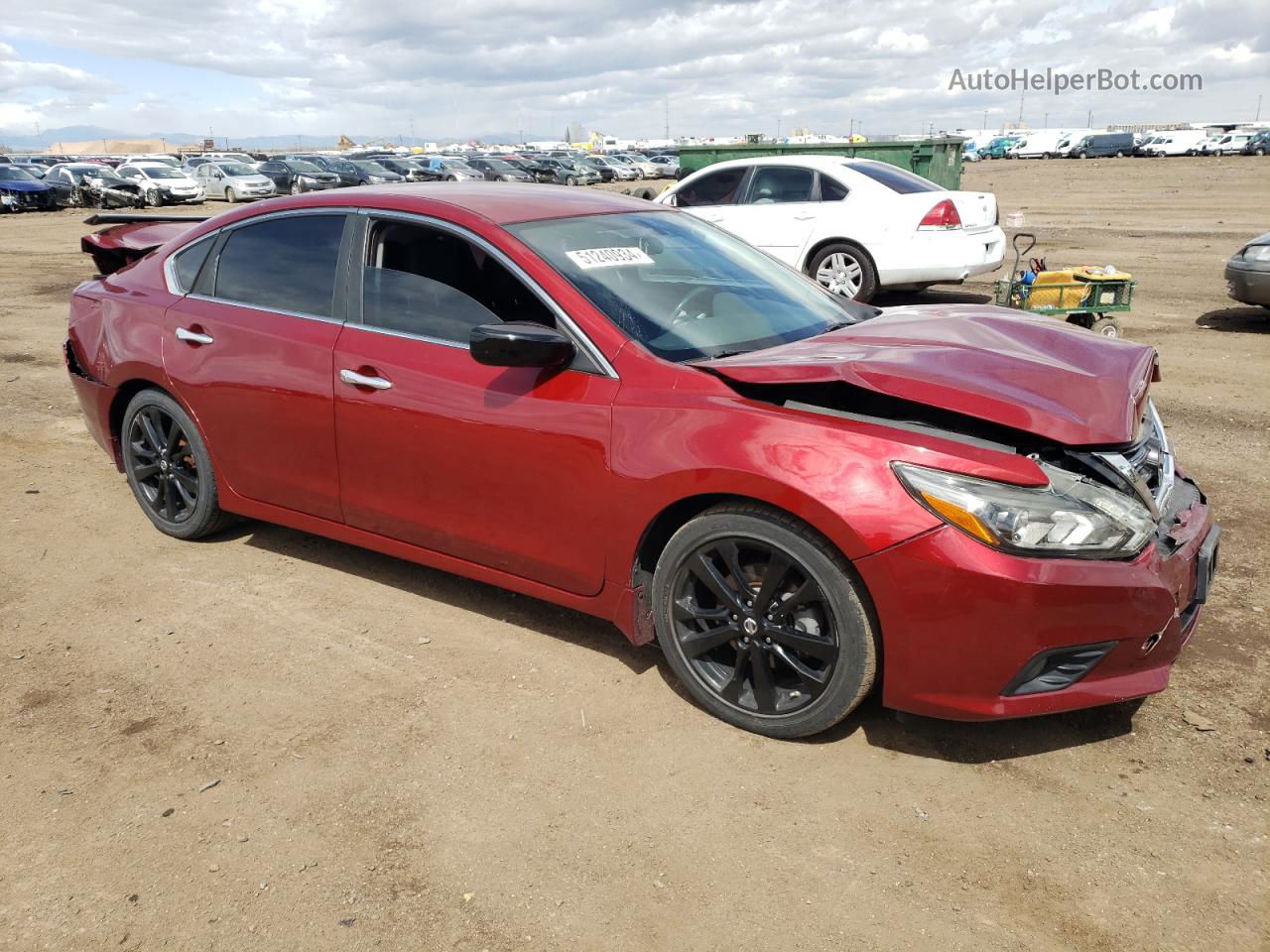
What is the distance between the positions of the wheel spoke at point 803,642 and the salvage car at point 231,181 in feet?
122

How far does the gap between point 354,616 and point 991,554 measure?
255 centimetres

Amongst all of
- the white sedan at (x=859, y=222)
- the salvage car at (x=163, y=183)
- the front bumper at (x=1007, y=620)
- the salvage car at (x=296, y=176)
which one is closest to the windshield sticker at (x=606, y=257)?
the front bumper at (x=1007, y=620)

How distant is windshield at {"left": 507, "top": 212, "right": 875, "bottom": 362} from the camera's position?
138 inches

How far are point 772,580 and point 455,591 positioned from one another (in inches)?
Answer: 69.7

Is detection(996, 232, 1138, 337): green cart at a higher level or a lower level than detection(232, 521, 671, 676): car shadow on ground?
higher

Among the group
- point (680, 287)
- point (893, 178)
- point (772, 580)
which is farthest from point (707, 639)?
point (893, 178)

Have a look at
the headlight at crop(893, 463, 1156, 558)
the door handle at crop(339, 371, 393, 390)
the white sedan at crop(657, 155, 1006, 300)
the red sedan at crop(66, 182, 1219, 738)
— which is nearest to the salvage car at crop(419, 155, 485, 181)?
the white sedan at crop(657, 155, 1006, 300)

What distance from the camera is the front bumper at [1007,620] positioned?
8.95 ft

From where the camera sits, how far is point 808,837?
109 inches

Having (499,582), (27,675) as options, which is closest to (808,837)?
(499,582)

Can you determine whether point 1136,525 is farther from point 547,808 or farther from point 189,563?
point 189,563

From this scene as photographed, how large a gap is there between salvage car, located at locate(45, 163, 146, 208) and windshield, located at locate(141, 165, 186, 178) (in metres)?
0.88

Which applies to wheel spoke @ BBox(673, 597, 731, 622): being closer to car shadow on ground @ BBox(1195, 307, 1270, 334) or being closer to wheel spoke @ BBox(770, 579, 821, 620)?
wheel spoke @ BBox(770, 579, 821, 620)

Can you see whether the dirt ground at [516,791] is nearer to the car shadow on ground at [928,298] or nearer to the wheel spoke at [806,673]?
the wheel spoke at [806,673]
